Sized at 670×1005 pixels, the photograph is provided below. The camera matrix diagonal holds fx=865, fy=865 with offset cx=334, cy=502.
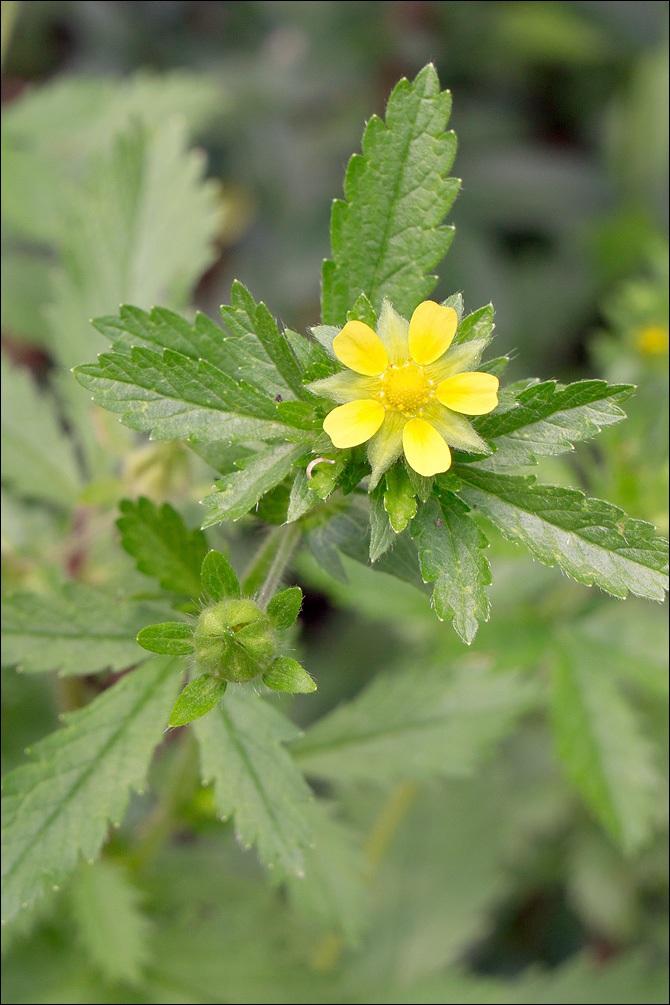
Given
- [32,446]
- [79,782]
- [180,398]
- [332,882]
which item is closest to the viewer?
[180,398]

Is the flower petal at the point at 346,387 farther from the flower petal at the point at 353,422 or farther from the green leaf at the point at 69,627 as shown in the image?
the green leaf at the point at 69,627

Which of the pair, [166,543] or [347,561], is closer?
[166,543]

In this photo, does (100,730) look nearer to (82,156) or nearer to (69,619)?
(69,619)

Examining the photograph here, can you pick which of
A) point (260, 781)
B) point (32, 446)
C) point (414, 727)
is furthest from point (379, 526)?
point (32, 446)

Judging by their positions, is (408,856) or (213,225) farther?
(408,856)

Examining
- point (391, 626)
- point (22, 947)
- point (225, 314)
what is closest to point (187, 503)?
point (225, 314)

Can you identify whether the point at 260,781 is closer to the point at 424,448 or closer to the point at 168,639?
the point at 168,639

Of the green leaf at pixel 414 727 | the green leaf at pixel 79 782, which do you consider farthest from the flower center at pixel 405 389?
the green leaf at pixel 414 727
